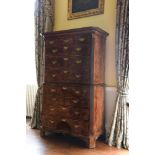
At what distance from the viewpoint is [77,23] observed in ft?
10.7

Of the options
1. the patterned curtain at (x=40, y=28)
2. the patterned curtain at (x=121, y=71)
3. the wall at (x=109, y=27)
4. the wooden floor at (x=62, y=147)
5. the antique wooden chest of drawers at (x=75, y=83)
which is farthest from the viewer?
the patterned curtain at (x=40, y=28)

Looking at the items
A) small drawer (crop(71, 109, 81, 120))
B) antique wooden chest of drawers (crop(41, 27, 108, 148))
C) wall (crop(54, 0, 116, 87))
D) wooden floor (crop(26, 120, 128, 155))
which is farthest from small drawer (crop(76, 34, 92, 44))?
wooden floor (crop(26, 120, 128, 155))

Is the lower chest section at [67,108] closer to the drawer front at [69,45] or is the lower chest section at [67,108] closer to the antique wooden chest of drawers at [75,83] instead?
the antique wooden chest of drawers at [75,83]

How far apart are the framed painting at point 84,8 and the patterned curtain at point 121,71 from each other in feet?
1.33

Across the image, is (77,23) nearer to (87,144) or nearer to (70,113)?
(70,113)

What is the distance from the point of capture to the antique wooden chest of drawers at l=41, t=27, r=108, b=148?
8.20 ft

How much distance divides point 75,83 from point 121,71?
0.65 m

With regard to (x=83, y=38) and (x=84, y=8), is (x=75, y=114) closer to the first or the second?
(x=83, y=38)

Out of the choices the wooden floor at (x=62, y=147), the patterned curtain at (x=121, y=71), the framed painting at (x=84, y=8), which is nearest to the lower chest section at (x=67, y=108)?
the wooden floor at (x=62, y=147)

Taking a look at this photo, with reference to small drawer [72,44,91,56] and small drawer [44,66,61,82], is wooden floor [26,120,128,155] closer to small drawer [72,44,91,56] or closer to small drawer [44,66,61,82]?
small drawer [44,66,61,82]

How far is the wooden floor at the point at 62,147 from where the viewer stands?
233 cm

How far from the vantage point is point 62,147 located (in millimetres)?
2514
